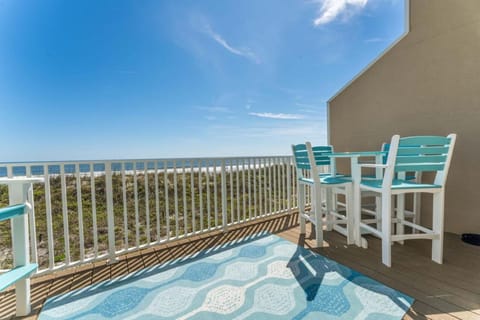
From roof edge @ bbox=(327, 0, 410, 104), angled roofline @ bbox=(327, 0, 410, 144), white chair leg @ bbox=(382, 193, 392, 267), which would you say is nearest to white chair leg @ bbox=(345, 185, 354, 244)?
white chair leg @ bbox=(382, 193, 392, 267)

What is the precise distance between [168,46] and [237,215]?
3560 mm

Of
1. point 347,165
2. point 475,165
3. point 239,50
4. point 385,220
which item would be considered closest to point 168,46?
point 239,50

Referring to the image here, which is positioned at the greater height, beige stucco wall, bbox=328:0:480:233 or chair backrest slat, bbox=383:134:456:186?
beige stucco wall, bbox=328:0:480:233

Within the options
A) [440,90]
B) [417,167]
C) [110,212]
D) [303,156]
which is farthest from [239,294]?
[440,90]

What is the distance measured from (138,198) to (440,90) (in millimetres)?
3921

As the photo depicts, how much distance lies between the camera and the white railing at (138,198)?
5.93ft

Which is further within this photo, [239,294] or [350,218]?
[350,218]

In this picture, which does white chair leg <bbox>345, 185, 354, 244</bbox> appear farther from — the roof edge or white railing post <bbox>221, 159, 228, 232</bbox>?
the roof edge

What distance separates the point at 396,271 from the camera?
1.62 metres

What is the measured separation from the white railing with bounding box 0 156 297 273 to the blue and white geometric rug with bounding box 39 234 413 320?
0.57m

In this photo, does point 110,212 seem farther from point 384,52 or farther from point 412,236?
point 384,52

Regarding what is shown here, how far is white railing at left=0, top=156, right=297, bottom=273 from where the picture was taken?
1.81 metres

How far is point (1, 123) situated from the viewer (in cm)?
513

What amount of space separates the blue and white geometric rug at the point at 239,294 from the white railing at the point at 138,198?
1.87 feet
